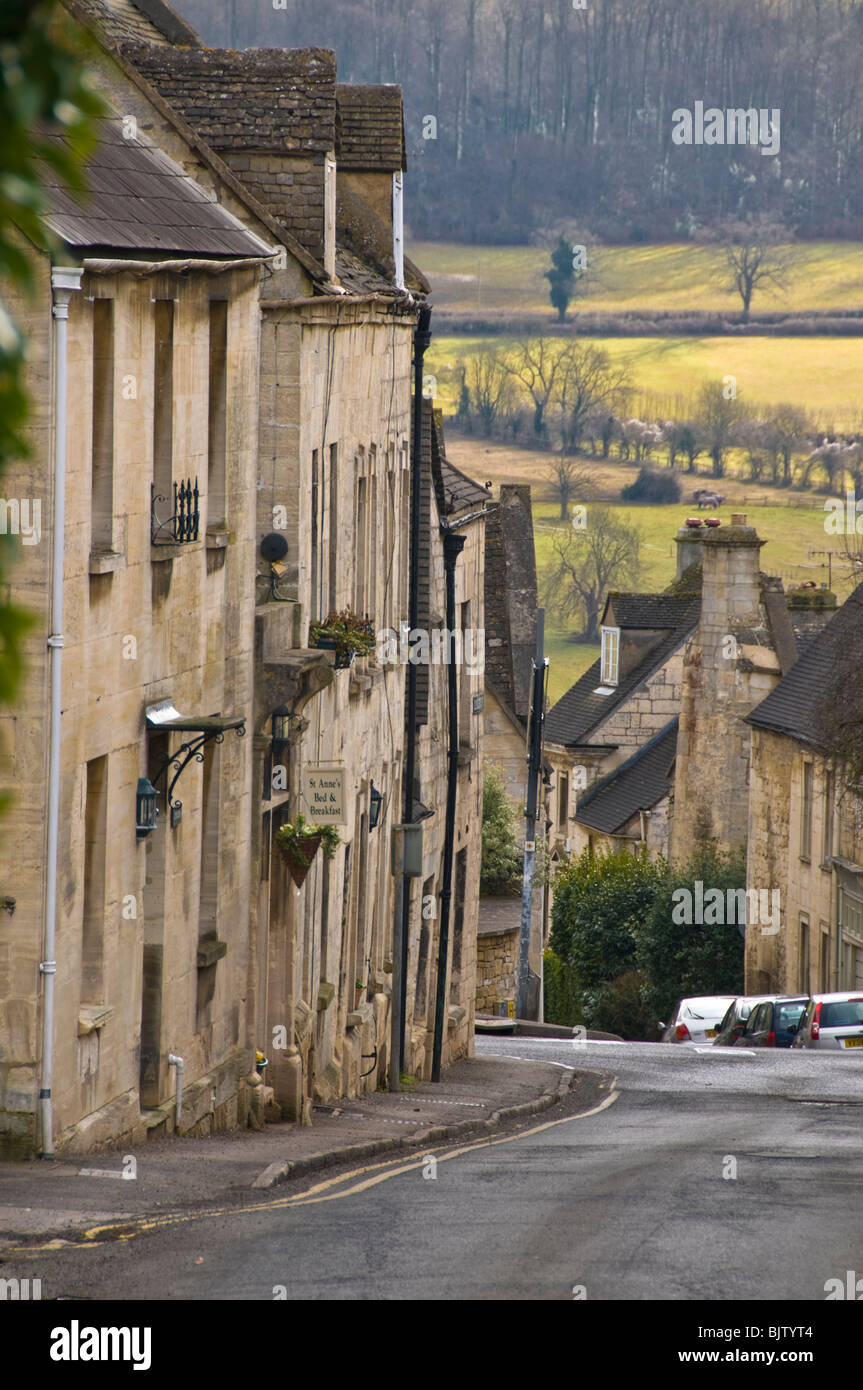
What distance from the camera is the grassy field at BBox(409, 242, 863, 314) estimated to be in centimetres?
17512

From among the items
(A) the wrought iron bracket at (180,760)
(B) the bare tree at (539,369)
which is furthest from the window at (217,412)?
(B) the bare tree at (539,369)

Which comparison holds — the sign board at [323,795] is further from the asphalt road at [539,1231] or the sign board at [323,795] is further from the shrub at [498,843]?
the shrub at [498,843]

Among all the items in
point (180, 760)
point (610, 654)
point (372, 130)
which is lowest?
point (610, 654)

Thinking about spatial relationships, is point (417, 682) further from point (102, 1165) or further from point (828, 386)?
point (828, 386)

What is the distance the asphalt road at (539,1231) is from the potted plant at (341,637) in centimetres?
412

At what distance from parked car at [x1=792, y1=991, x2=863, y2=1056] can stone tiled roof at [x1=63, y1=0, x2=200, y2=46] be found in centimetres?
1720

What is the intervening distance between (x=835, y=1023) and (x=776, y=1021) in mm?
1995

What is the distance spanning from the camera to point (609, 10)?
186 m

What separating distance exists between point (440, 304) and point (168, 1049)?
164 metres

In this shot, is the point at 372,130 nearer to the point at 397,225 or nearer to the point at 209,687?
the point at 397,225

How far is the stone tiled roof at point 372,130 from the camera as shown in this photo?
71.8ft

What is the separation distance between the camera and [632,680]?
59.8m
